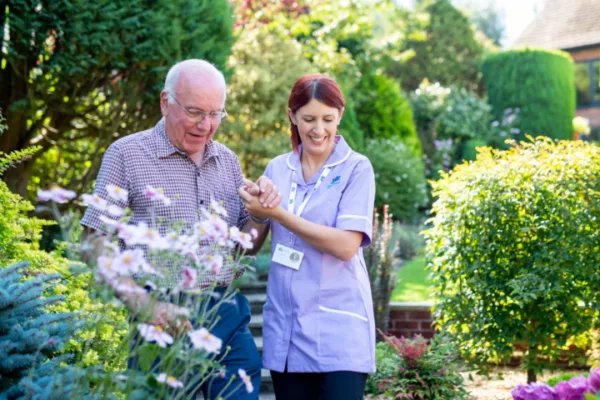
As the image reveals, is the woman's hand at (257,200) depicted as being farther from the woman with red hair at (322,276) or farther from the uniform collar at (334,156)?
the uniform collar at (334,156)

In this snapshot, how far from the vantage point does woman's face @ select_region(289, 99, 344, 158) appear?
3.17 metres

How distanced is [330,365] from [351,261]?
38cm

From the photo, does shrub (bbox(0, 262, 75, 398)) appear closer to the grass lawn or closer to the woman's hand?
the woman's hand

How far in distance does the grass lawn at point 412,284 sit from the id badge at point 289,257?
4.45 m

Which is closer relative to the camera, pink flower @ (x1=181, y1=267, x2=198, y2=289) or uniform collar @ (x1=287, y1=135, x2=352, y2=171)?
pink flower @ (x1=181, y1=267, x2=198, y2=289)

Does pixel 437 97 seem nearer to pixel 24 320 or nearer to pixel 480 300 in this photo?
pixel 480 300

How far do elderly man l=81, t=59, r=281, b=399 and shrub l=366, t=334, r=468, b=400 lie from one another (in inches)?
81.9

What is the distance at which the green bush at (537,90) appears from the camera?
21.3 metres

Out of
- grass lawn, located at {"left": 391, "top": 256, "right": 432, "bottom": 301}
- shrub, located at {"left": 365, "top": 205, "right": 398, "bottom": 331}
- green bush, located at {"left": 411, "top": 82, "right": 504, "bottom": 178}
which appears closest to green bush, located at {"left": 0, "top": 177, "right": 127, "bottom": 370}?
shrub, located at {"left": 365, "top": 205, "right": 398, "bottom": 331}

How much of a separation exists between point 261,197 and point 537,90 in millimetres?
19412

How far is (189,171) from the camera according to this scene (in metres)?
3.20

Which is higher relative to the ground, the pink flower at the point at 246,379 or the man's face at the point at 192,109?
the man's face at the point at 192,109

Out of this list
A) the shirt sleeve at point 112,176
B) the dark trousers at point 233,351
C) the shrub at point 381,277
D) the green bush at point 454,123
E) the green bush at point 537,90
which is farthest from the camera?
the green bush at point 537,90

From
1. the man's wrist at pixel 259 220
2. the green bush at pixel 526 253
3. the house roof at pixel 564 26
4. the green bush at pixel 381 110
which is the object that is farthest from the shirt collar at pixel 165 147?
the house roof at pixel 564 26
